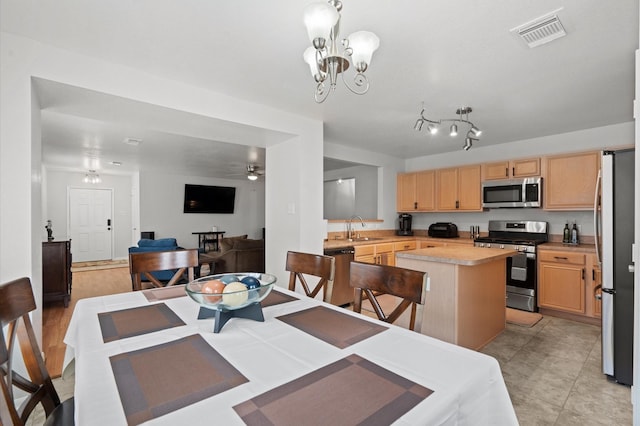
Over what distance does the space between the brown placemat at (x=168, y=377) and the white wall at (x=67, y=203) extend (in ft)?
27.1

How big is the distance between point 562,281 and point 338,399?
392 centimetres

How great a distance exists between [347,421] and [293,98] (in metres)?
2.71

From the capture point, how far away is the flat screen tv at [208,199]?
8305mm

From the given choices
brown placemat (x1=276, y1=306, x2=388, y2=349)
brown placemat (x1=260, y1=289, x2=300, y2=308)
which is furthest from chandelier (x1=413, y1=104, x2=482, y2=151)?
brown placemat (x1=276, y1=306, x2=388, y2=349)

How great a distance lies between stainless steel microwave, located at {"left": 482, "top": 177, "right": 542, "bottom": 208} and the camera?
3969 millimetres

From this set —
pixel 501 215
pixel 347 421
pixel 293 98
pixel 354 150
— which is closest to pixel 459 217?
pixel 501 215

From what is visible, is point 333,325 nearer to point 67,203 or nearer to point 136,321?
point 136,321

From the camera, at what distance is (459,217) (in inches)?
203

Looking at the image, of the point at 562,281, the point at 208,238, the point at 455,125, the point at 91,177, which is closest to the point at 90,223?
the point at 91,177

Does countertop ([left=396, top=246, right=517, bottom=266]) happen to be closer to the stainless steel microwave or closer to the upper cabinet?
the stainless steel microwave

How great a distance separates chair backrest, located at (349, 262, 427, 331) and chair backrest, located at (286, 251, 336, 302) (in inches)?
7.5

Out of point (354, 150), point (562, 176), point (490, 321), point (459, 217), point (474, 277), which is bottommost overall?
point (490, 321)

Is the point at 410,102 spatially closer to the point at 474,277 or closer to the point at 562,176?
the point at 474,277

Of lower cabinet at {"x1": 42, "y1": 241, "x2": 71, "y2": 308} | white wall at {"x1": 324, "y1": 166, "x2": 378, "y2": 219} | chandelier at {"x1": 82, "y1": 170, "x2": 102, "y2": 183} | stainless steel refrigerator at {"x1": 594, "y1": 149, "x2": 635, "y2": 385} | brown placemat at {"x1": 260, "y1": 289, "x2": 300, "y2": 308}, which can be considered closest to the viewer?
brown placemat at {"x1": 260, "y1": 289, "x2": 300, "y2": 308}
